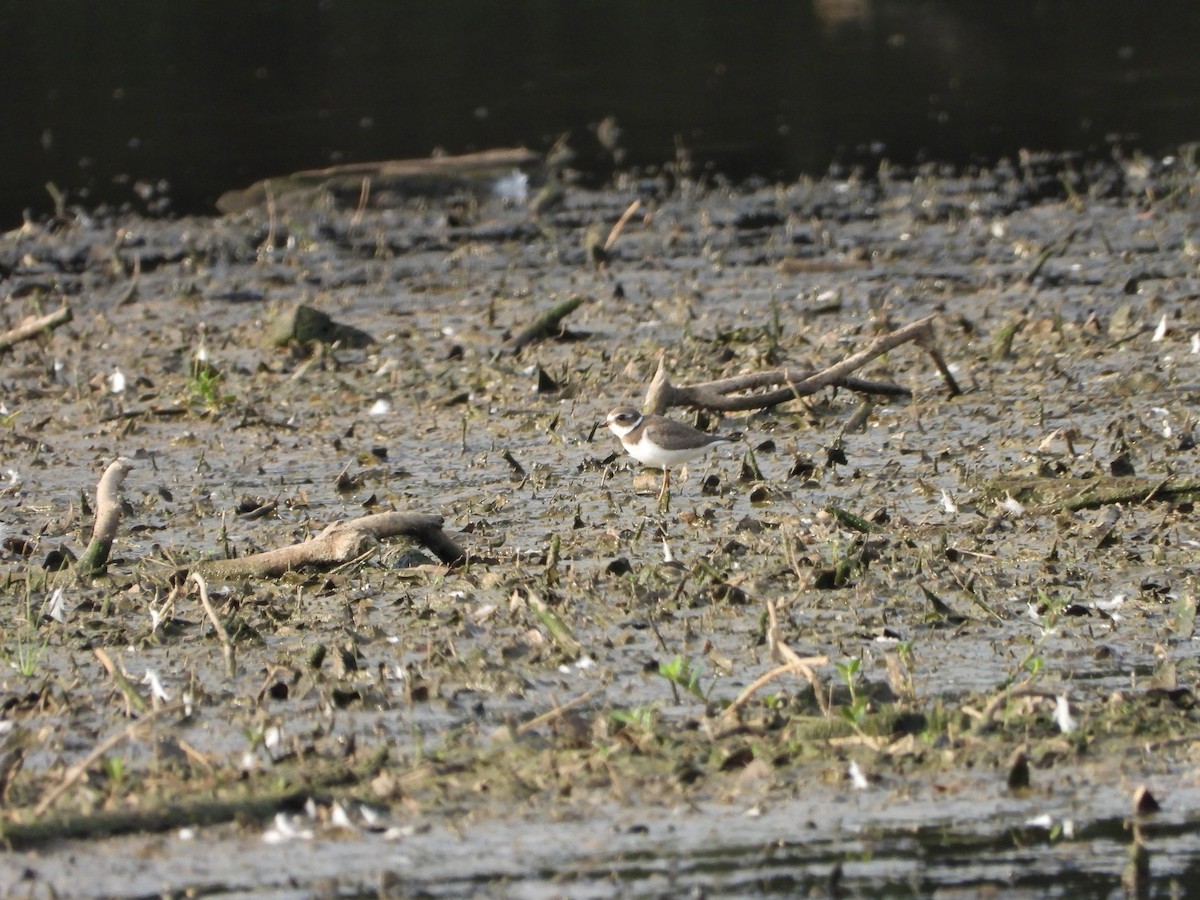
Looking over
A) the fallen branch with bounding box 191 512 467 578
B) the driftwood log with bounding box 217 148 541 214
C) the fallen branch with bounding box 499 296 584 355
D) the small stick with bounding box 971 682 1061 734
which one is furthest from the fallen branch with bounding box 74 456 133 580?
the driftwood log with bounding box 217 148 541 214

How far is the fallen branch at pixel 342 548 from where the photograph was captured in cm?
712

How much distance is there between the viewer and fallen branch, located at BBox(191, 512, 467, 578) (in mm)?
7121

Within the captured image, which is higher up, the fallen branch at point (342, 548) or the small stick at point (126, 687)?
the fallen branch at point (342, 548)

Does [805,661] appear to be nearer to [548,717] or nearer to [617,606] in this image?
[548,717]

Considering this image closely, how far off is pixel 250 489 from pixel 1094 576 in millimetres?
3812

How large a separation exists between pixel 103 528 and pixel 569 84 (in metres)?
19.4

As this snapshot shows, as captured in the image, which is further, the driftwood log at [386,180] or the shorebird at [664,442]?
the driftwood log at [386,180]

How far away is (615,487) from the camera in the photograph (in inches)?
340

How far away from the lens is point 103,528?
23.8ft

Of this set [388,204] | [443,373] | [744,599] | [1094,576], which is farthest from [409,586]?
[388,204]

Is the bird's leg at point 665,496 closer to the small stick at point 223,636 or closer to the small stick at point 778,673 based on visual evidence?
the small stick at point 223,636

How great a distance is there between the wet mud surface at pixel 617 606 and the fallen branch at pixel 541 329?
10cm

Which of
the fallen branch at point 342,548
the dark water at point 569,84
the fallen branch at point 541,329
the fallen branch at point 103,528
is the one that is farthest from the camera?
the dark water at point 569,84

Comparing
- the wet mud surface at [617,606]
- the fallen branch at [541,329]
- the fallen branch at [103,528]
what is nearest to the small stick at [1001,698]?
the wet mud surface at [617,606]
